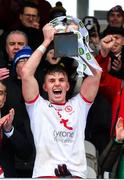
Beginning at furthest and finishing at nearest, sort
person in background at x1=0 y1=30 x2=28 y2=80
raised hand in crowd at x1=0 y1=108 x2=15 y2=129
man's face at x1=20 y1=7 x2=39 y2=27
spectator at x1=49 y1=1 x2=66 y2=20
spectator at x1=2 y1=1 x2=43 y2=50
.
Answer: spectator at x1=49 y1=1 x2=66 y2=20, man's face at x1=20 y1=7 x2=39 y2=27, spectator at x1=2 y1=1 x2=43 y2=50, person in background at x1=0 y1=30 x2=28 y2=80, raised hand in crowd at x1=0 y1=108 x2=15 y2=129

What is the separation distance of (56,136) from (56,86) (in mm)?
373

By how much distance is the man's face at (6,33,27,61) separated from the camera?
5.75 m

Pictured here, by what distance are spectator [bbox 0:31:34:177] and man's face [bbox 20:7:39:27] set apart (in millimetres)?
1057

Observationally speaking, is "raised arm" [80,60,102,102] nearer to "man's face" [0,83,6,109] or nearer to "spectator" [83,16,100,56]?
"man's face" [0,83,6,109]

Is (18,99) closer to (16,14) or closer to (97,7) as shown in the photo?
(16,14)

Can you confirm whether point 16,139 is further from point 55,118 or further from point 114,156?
point 114,156

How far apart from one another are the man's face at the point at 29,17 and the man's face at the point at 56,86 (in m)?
1.47

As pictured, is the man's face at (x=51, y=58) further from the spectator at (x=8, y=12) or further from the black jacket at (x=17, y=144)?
the spectator at (x=8, y=12)

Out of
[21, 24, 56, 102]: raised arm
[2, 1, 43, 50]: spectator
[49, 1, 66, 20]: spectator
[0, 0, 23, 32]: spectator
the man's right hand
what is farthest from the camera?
[0, 0, 23, 32]: spectator

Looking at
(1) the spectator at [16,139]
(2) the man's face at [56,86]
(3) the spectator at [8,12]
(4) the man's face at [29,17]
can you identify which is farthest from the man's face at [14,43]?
(3) the spectator at [8,12]

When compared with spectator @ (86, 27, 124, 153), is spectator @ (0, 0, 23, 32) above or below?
above

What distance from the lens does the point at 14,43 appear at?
19.0 feet

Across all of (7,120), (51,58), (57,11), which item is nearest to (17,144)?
(7,120)

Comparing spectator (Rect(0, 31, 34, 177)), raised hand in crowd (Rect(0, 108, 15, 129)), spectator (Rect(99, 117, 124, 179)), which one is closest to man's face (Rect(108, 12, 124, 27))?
spectator (Rect(0, 31, 34, 177))
